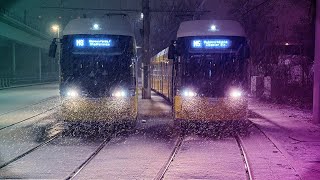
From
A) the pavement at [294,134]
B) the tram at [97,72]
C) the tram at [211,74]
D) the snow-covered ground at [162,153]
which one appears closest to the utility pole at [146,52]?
the pavement at [294,134]

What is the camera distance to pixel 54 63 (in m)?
84.9

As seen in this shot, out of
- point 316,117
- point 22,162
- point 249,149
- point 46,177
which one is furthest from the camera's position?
point 316,117

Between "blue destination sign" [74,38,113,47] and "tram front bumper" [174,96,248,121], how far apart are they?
138 inches

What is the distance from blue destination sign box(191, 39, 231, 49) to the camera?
16000 millimetres

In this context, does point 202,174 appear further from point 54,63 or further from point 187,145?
point 54,63

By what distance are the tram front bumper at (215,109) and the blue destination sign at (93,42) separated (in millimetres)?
3510

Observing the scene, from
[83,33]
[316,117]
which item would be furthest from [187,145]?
[316,117]

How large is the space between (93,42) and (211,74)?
426 centimetres

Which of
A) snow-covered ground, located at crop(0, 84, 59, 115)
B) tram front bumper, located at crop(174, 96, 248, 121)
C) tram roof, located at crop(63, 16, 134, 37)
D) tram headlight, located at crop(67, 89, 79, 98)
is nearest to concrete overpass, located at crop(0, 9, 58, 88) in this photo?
snow-covered ground, located at crop(0, 84, 59, 115)

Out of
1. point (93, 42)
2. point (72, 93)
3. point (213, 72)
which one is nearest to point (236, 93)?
point (213, 72)

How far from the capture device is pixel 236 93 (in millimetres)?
15633

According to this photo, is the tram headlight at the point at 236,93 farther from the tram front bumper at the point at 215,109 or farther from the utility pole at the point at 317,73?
the utility pole at the point at 317,73

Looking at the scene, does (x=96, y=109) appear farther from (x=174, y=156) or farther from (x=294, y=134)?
(x=294, y=134)

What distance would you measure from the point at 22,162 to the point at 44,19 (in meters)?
70.6
